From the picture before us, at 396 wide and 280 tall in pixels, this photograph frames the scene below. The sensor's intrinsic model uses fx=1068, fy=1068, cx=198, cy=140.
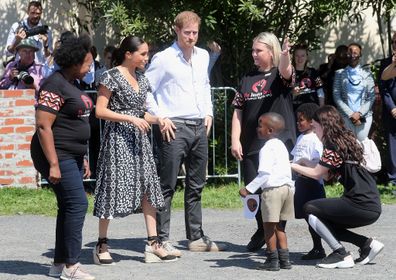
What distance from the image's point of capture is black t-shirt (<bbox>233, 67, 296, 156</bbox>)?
8.94 m

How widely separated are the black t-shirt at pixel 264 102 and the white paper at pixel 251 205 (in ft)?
2.39

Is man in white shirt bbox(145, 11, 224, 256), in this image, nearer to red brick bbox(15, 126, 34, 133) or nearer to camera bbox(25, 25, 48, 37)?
red brick bbox(15, 126, 34, 133)

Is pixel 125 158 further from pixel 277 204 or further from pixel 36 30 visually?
pixel 36 30

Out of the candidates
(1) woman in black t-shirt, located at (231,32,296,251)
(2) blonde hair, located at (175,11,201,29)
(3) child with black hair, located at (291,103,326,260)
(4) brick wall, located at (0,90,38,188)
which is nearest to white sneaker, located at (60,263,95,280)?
(1) woman in black t-shirt, located at (231,32,296,251)

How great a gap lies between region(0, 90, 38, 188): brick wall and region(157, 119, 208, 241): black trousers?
4.04 metres

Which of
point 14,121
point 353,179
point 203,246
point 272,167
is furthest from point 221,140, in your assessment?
point 272,167

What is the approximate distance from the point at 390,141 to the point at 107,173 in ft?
17.9

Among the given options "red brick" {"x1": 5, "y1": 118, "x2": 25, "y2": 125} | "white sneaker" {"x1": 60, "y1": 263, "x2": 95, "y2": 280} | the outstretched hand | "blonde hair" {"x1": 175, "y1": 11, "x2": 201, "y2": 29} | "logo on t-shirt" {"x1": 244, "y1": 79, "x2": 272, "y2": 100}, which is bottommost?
"white sneaker" {"x1": 60, "y1": 263, "x2": 95, "y2": 280}

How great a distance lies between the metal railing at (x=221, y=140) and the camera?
13.4 meters

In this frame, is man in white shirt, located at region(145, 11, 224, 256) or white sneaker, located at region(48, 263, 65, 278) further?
man in white shirt, located at region(145, 11, 224, 256)

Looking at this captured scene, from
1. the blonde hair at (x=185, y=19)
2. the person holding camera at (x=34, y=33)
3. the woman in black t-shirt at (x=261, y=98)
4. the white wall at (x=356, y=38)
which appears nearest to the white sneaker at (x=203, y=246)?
the woman in black t-shirt at (x=261, y=98)

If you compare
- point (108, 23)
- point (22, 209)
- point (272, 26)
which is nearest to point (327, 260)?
point (22, 209)

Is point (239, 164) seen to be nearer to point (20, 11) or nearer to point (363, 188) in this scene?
point (20, 11)

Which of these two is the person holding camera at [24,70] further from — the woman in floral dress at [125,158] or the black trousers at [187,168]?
the woman in floral dress at [125,158]
